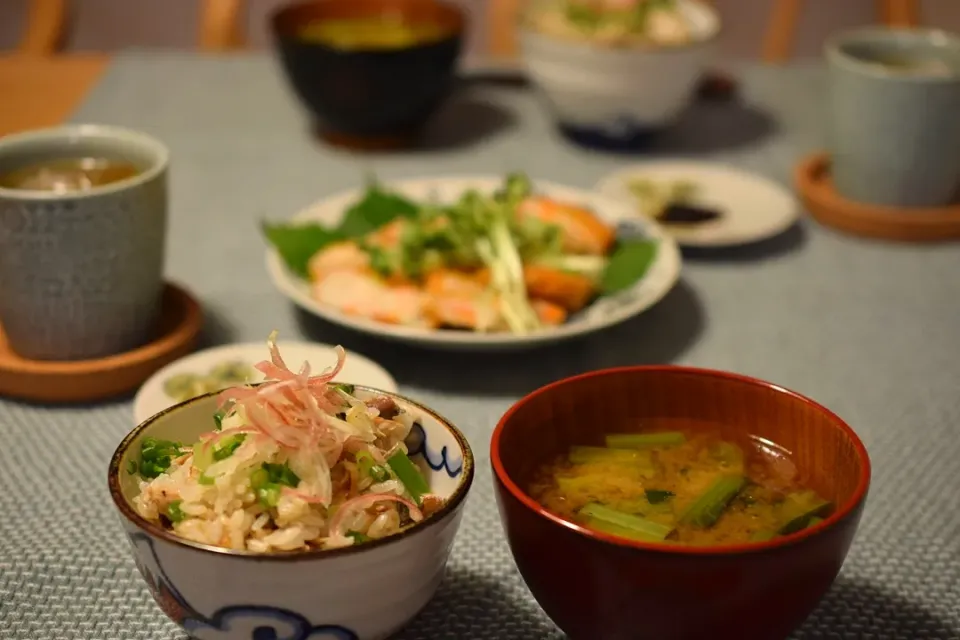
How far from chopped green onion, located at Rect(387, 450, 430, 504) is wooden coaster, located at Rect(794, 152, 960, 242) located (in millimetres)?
1010

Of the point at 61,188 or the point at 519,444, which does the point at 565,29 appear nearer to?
the point at 61,188

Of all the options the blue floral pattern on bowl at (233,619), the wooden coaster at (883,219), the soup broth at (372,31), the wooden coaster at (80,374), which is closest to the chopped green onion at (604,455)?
the blue floral pattern on bowl at (233,619)

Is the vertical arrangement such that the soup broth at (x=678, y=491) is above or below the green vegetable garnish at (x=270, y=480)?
below

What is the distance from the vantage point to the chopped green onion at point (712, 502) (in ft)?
2.35

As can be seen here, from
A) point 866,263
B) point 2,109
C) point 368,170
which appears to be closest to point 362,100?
point 368,170

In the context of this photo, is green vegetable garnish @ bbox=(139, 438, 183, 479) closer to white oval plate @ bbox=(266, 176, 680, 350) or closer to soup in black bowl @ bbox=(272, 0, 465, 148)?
white oval plate @ bbox=(266, 176, 680, 350)

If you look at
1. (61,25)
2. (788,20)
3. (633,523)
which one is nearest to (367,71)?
(633,523)

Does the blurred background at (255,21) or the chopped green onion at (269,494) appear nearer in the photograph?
the chopped green onion at (269,494)

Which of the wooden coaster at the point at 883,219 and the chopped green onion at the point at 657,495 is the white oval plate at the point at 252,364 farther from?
the wooden coaster at the point at 883,219

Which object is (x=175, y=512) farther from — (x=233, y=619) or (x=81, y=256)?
(x=81, y=256)

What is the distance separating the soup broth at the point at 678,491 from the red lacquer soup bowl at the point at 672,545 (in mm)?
15

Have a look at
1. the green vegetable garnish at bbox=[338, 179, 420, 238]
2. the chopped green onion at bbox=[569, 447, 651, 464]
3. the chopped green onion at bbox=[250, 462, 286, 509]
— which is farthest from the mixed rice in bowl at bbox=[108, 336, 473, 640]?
the green vegetable garnish at bbox=[338, 179, 420, 238]

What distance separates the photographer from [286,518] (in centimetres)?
64

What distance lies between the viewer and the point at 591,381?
0.80 metres
